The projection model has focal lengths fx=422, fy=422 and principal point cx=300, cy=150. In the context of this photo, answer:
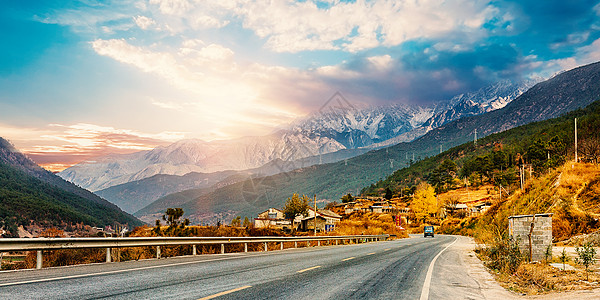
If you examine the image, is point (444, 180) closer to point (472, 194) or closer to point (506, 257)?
point (472, 194)

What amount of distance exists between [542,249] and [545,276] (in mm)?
4476

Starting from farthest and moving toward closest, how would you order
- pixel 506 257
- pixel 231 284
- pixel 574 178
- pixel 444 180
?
1. pixel 444 180
2. pixel 574 178
3. pixel 506 257
4. pixel 231 284

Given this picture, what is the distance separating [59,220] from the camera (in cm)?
16475

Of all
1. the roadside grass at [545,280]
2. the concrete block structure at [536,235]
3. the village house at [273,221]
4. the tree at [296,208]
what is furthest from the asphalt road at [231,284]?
the village house at [273,221]

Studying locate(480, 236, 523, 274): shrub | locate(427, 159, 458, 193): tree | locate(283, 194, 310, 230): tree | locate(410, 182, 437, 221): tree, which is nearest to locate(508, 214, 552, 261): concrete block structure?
locate(480, 236, 523, 274): shrub

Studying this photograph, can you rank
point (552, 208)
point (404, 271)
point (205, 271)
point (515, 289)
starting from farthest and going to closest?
1. point (552, 208)
2. point (404, 271)
3. point (205, 271)
4. point (515, 289)

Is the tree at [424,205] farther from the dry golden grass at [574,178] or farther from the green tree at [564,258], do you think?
the green tree at [564,258]

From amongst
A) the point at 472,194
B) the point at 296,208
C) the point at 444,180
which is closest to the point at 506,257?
the point at 296,208

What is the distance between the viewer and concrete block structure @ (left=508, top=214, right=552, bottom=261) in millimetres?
15555

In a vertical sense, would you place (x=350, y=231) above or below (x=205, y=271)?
below

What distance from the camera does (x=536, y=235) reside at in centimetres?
1582

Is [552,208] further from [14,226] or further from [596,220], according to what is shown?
[14,226]

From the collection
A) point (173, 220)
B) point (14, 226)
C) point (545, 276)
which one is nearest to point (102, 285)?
point (545, 276)

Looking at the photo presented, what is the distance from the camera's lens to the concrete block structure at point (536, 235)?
15555 millimetres
